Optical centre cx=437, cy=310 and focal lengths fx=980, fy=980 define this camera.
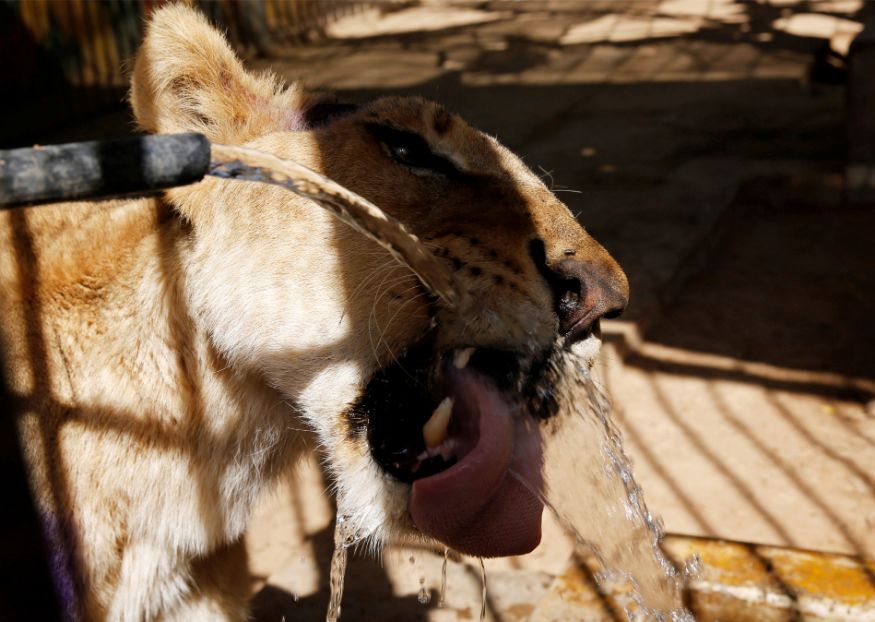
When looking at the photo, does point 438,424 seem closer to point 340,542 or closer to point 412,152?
point 340,542

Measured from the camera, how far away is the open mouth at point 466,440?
7.47 ft

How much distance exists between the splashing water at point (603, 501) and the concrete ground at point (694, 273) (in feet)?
2.86

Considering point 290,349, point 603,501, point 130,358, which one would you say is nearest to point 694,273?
point 603,501

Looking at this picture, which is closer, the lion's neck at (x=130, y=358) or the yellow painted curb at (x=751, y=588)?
the lion's neck at (x=130, y=358)

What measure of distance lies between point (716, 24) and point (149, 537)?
1293cm

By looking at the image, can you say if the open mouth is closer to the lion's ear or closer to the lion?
the lion

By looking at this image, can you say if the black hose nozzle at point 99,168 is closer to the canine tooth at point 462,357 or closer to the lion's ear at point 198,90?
the canine tooth at point 462,357

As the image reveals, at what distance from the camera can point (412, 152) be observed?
2.63 m

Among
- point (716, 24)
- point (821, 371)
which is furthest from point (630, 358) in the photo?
point (716, 24)

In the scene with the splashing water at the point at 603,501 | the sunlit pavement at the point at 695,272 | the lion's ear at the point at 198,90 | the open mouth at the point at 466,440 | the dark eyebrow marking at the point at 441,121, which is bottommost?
the sunlit pavement at the point at 695,272

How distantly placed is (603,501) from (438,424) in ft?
2.13

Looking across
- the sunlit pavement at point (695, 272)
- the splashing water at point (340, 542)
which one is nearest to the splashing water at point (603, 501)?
the splashing water at point (340, 542)

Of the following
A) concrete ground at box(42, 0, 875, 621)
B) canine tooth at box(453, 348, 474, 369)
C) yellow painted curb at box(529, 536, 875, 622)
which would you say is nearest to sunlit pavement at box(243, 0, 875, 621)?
concrete ground at box(42, 0, 875, 621)

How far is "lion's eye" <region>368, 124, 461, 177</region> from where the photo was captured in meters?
2.59
